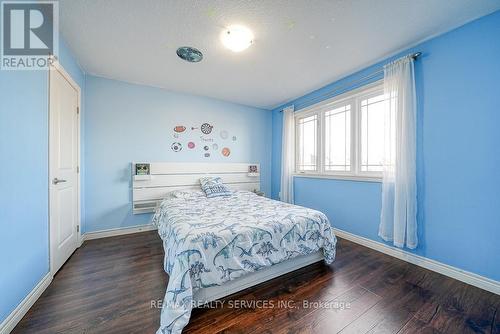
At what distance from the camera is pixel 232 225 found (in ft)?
5.56

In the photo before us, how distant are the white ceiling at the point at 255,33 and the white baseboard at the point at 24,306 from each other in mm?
2373

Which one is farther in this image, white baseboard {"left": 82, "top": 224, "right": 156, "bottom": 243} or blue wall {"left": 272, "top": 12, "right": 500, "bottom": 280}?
white baseboard {"left": 82, "top": 224, "right": 156, "bottom": 243}

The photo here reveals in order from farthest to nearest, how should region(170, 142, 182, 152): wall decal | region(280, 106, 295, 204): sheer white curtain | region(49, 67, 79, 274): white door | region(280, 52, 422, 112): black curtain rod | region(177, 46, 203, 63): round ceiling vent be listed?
1. region(280, 106, 295, 204): sheer white curtain
2. region(170, 142, 182, 152): wall decal
3. region(280, 52, 422, 112): black curtain rod
4. region(177, 46, 203, 63): round ceiling vent
5. region(49, 67, 79, 274): white door

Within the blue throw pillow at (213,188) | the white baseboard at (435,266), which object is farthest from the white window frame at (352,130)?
the blue throw pillow at (213,188)

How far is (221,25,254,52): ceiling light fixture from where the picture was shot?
188cm

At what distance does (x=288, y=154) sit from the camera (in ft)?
12.6

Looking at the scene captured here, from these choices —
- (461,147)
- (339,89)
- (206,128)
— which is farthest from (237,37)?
(461,147)

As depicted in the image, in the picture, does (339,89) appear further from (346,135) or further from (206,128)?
(206,128)

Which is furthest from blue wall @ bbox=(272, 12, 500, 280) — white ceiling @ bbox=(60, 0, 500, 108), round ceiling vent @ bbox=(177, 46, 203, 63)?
round ceiling vent @ bbox=(177, 46, 203, 63)

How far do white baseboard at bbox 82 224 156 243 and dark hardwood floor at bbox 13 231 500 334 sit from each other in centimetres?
69

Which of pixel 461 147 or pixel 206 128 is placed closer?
pixel 461 147

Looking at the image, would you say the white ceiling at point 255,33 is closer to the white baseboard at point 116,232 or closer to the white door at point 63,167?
the white door at point 63,167

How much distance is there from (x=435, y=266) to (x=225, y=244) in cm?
223

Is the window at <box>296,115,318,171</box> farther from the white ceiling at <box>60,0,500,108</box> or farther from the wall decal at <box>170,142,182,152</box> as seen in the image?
the wall decal at <box>170,142,182,152</box>
